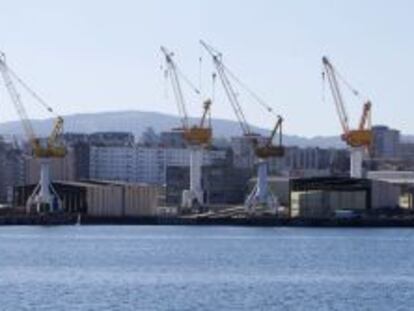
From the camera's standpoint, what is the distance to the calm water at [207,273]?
52688 mm

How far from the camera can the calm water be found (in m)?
52.7

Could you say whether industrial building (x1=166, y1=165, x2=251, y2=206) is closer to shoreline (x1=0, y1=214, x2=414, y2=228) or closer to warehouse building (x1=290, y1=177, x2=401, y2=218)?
shoreline (x1=0, y1=214, x2=414, y2=228)

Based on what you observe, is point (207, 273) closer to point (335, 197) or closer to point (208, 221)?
point (208, 221)

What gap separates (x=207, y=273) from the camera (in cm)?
6725

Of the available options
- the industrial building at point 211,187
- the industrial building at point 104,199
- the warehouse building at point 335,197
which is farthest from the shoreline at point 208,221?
the industrial building at point 211,187

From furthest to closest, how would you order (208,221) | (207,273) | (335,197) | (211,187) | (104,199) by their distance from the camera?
(211,187)
(104,199)
(335,197)
(208,221)
(207,273)

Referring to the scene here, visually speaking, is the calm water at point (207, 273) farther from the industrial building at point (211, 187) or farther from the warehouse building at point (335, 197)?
the industrial building at point (211, 187)

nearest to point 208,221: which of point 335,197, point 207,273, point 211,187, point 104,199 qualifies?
point 335,197

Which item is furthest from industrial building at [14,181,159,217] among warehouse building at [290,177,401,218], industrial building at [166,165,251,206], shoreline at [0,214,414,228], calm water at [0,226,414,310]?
calm water at [0,226,414,310]

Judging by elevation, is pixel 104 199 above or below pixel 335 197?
below

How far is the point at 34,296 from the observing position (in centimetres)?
5428

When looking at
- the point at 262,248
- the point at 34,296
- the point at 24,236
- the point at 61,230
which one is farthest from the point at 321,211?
the point at 34,296

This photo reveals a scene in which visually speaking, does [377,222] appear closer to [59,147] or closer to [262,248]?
[59,147]

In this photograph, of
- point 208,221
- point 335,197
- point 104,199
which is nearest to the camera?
point 208,221
